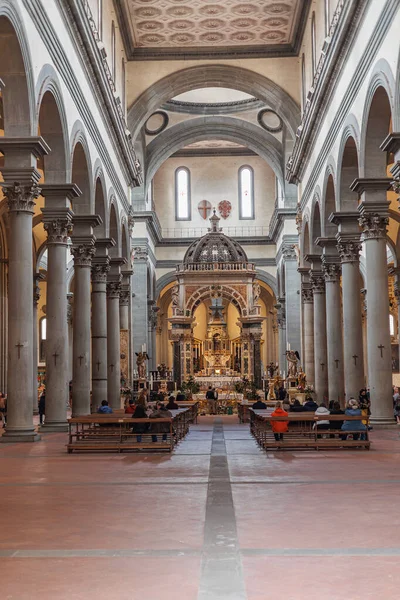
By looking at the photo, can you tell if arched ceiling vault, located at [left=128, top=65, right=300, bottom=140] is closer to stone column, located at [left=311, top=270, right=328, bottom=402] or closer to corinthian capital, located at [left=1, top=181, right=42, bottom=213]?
stone column, located at [left=311, top=270, right=328, bottom=402]

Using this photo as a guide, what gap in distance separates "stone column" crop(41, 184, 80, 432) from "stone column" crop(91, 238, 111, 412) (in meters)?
8.38

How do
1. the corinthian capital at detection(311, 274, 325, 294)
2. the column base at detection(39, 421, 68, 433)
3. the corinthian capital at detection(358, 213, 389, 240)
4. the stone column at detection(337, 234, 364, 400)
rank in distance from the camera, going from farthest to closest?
1. the corinthian capital at detection(311, 274, 325, 294)
2. the stone column at detection(337, 234, 364, 400)
3. the corinthian capital at detection(358, 213, 389, 240)
4. the column base at detection(39, 421, 68, 433)

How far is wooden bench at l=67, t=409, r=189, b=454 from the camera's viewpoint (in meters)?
16.8

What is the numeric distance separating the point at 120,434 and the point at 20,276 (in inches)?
162

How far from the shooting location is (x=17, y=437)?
59.9ft

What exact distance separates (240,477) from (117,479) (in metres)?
1.87

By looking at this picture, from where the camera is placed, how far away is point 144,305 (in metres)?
49.5

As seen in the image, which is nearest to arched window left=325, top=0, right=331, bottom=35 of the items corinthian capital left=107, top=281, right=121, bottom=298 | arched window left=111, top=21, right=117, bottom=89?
arched window left=111, top=21, right=117, bottom=89

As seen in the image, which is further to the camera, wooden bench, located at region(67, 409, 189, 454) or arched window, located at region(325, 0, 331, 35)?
arched window, located at region(325, 0, 331, 35)

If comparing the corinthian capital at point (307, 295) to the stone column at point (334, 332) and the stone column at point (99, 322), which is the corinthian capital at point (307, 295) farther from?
the stone column at point (99, 322)

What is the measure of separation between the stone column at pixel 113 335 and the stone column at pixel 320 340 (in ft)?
27.9

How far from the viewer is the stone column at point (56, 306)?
21.8m

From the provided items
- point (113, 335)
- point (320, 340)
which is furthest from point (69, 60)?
point (320, 340)

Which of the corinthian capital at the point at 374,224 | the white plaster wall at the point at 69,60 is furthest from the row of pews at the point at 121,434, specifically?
the corinthian capital at the point at 374,224
